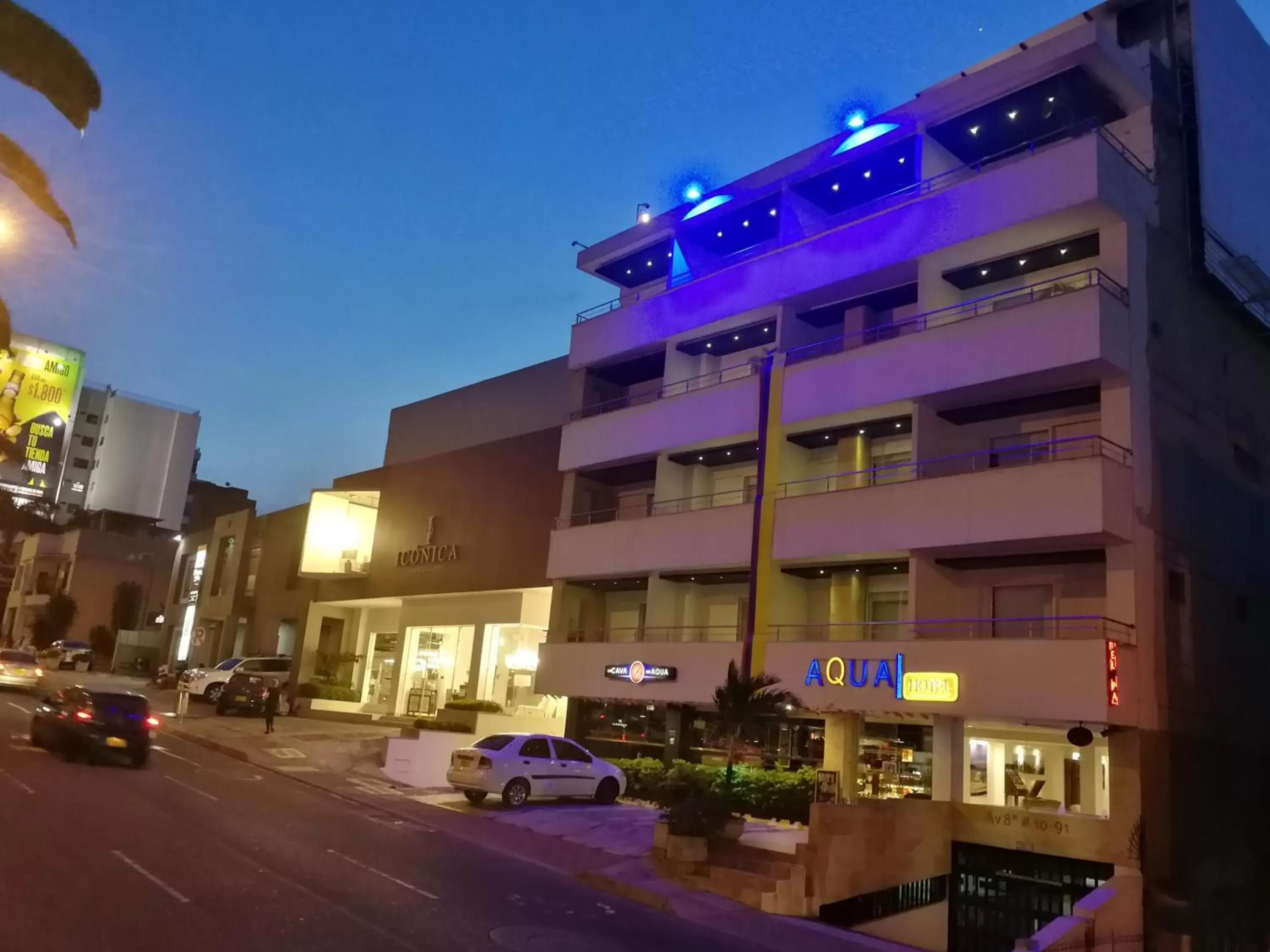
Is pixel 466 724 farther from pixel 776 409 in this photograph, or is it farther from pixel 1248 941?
pixel 1248 941

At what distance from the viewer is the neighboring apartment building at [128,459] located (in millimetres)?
94438

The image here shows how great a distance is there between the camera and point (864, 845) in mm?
18234

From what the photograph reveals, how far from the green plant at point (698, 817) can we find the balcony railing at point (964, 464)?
9682 mm

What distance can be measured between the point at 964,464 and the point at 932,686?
6.36 metres


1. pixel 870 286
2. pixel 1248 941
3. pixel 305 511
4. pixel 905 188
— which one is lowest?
pixel 1248 941

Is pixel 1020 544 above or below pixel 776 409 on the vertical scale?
below

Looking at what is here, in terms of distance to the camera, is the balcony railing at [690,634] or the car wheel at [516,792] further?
the balcony railing at [690,634]

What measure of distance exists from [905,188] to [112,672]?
Answer: 210 feet

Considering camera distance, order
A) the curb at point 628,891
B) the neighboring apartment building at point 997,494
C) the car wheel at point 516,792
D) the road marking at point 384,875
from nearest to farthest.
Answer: the road marking at point 384,875 < the curb at point 628,891 < the neighboring apartment building at point 997,494 < the car wheel at point 516,792

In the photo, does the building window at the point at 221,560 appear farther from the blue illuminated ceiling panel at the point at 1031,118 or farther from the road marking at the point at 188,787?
the blue illuminated ceiling panel at the point at 1031,118

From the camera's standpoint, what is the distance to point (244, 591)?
54.6 metres

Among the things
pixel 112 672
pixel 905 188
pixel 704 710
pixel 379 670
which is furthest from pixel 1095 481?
pixel 112 672

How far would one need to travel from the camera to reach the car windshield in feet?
75.5

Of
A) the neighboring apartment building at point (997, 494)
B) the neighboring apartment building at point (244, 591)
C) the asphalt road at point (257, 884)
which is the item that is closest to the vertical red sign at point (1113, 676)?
the neighboring apartment building at point (997, 494)
